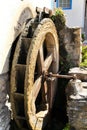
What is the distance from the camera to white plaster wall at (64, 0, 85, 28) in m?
14.6

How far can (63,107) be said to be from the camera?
6.74 m

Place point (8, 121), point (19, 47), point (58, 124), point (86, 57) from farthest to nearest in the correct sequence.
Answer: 1. point (86, 57)
2. point (58, 124)
3. point (8, 121)
4. point (19, 47)

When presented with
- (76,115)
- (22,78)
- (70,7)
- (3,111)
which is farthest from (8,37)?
(70,7)

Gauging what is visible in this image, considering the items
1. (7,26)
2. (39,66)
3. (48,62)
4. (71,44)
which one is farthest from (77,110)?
(71,44)

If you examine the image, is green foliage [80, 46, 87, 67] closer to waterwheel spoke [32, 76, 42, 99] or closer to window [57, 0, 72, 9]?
waterwheel spoke [32, 76, 42, 99]

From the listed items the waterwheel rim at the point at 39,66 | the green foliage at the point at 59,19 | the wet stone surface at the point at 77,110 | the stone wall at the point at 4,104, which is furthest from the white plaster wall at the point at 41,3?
the wet stone surface at the point at 77,110

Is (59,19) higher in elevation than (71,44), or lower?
higher

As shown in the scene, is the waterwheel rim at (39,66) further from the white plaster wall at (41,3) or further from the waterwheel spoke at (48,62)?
the white plaster wall at (41,3)

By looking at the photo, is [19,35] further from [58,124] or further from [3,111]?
[58,124]

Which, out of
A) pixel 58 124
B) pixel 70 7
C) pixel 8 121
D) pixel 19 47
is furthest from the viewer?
pixel 70 7

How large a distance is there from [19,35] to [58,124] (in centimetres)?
236

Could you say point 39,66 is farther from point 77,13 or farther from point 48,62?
point 77,13

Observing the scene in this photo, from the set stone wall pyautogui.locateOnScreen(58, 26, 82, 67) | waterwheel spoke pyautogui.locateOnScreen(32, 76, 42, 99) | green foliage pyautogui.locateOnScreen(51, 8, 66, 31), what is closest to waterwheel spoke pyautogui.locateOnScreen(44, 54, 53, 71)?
waterwheel spoke pyautogui.locateOnScreen(32, 76, 42, 99)

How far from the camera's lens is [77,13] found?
14.8m
